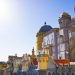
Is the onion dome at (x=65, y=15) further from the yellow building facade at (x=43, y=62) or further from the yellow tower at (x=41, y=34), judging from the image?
the yellow tower at (x=41, y=34)

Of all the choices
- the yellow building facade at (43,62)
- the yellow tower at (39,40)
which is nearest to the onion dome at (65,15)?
the yellow building facade at (43,62)

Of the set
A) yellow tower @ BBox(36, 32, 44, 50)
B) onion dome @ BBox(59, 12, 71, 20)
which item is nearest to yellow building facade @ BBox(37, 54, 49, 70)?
onion dome @ BBox(59, 12, 71, 20)

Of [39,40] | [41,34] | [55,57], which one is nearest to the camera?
[55,57]

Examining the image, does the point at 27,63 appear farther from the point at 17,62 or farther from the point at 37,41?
the point at 37,41

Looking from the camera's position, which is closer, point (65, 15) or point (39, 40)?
point (65, 15)

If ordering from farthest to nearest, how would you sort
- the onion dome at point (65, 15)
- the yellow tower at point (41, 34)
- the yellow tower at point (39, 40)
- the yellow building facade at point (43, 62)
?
1. the yellow tower at point (39, 40)
2. the yellow tower at point (41, 34)
3. the onion dome at point (65, 15)
4. the yellow building facade at point (43, 62)

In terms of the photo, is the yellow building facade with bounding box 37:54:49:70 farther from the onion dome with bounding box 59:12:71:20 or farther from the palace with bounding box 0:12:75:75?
the onion dome with bounding box 59:12:71:20

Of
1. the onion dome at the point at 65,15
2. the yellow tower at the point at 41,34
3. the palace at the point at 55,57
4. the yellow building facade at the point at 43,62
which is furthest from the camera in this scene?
the yellow tower at the point at 41,34

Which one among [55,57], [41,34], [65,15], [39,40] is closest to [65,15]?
[65,15]

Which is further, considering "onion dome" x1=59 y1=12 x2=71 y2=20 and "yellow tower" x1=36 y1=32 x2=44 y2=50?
"yellow tower" x1=36 y1=32 x2=44 y2=50

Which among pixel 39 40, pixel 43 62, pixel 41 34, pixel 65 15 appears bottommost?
pixel 43 62

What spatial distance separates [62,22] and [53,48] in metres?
9.71

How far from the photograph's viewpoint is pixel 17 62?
7438 centimetres

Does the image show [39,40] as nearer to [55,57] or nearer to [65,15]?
[55,57]
